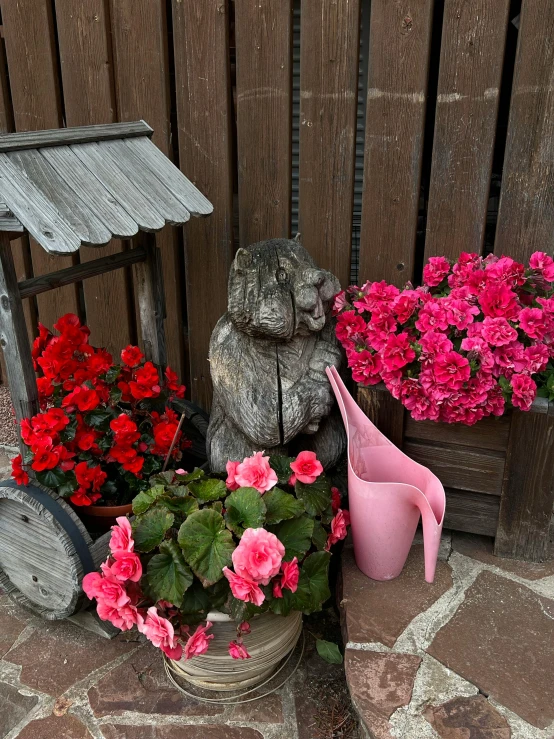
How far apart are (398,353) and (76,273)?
4.10 ft

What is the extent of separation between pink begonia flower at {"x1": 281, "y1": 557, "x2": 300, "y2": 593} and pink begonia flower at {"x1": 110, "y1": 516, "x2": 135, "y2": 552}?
0.47m

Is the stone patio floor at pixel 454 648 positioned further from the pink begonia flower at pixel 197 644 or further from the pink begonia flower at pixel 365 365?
the pink begonia flower at pixel 365 365

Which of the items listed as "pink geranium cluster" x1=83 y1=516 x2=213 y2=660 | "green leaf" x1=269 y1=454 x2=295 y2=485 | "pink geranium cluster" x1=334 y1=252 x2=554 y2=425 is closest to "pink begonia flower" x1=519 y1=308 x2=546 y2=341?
"pink geranium cluster" x1=334 y1=252 x2=554 y2=425

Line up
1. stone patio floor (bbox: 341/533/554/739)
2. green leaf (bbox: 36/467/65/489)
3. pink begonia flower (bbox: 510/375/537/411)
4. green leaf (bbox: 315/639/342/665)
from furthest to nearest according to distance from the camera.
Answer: green leaf (bbox: 36/467/65/489), green leaf (bbox: 315/639/342/665), pink begonia flower (bbox: 510/375/537/411), stone patio floor (bbox: 341/533/554/739)

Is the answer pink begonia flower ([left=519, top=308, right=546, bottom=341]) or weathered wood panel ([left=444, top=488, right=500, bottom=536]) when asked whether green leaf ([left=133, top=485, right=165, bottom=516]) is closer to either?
weathered wood panel ([left=444, top=488, right=500, bottom=536])

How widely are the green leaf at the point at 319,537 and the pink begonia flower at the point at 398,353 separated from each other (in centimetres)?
58

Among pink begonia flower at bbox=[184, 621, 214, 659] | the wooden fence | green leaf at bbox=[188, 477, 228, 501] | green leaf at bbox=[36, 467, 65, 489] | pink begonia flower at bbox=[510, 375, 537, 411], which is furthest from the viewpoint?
the wooden fence

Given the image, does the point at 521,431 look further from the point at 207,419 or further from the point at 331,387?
the point at 207,419

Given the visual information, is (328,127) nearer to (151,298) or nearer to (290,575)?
(151,298)

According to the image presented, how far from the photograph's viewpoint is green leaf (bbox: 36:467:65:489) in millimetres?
2357

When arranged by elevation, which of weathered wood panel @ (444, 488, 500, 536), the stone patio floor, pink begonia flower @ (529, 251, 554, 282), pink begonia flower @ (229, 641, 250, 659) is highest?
pink begonia flower @ (529, 251, 554, 282)

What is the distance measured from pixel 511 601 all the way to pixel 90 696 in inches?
58.3

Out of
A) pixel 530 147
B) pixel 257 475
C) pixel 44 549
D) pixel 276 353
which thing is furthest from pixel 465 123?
pixel 44 549

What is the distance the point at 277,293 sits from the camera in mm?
2174
